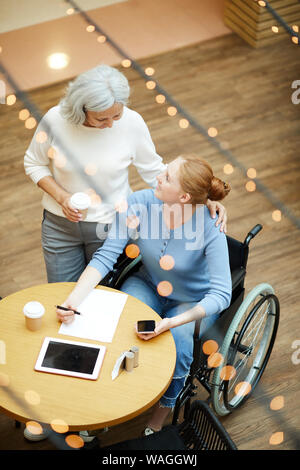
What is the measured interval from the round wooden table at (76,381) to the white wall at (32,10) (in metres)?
3.68

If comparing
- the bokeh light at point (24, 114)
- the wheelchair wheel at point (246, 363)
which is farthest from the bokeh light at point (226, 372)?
the bokeh light at point (24, 114)

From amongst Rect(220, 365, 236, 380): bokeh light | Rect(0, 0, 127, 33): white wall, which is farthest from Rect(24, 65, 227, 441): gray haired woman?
Rect(0, 0, 127, 33): white wall

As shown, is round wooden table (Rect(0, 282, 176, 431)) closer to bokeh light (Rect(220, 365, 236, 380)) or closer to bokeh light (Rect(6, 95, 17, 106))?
bokeh light (Rect(220, 365, 236, 380))

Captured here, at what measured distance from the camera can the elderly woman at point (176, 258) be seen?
2.58 m

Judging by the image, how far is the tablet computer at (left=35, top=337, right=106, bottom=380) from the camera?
93.0 inches

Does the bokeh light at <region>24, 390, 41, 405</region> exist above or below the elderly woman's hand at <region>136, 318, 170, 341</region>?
above

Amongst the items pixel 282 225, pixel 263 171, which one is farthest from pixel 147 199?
pixel 263 171

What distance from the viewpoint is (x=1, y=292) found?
142 inches

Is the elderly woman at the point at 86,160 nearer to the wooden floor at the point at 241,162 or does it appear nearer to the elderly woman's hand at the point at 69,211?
the elderly woman's hand at the point at 69,211

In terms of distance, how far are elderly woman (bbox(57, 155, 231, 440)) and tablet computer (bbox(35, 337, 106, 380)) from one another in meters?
0.13

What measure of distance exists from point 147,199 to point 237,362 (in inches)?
38.5

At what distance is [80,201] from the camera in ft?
8.69

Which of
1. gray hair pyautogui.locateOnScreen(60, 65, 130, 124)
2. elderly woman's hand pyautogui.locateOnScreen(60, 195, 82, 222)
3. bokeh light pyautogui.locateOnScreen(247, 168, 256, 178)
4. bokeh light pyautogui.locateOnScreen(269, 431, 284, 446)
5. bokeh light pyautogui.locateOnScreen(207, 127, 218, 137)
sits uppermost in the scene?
gray hair pyautogui.locateOnScreen(60, 65, 130, 124)
